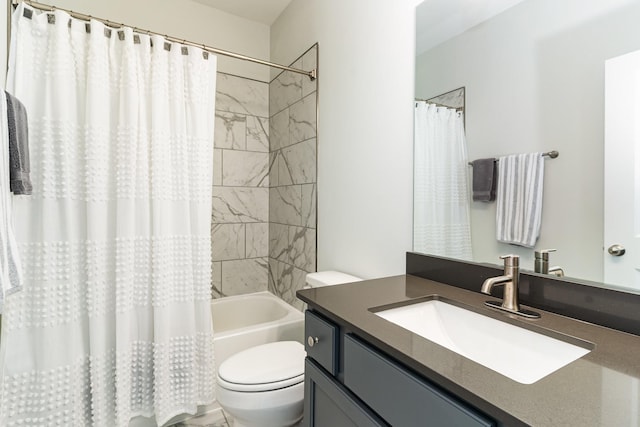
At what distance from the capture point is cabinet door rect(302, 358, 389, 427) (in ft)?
2.43

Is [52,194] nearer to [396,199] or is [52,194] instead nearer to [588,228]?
[396,199]

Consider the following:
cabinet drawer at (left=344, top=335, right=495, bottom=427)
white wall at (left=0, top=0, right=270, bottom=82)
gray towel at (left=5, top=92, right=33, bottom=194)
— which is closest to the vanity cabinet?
cabinet drawer at (left=344, top=335, right=495, bottom=427)

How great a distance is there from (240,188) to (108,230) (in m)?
1.23

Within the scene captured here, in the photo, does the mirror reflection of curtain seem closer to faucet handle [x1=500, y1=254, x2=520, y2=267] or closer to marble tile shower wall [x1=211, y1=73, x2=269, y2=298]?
faucet handle [x1=500, y1=254, x2=520, y2=267]

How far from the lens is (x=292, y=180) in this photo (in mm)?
2344

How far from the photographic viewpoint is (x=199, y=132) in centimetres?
163

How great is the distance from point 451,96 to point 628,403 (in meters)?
1.07

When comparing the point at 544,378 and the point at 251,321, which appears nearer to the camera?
the point at 544,378

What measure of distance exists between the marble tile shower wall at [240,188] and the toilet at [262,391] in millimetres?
1202

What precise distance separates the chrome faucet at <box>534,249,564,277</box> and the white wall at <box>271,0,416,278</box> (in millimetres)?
517

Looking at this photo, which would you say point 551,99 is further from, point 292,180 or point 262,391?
point 292,180

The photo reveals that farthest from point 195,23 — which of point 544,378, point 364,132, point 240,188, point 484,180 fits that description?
point 544,378

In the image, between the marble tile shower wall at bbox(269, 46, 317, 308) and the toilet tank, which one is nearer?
the toilet tank

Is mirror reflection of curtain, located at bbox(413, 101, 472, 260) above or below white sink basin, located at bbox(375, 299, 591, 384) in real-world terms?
above
